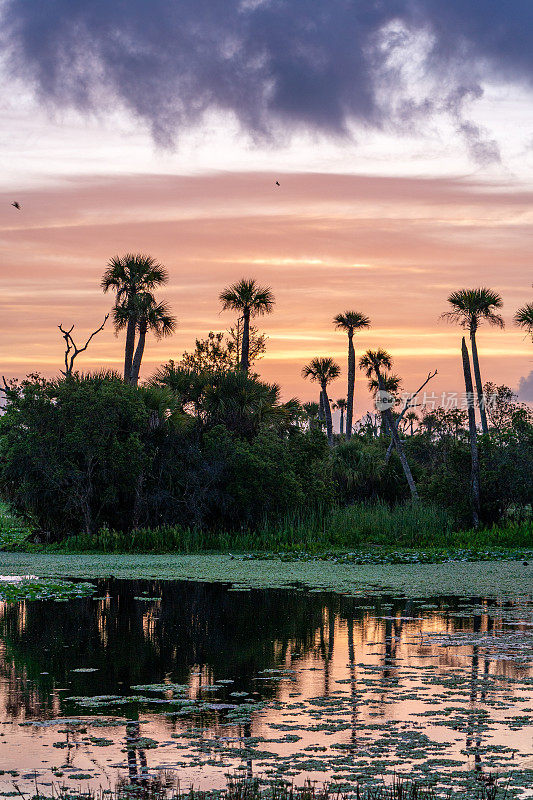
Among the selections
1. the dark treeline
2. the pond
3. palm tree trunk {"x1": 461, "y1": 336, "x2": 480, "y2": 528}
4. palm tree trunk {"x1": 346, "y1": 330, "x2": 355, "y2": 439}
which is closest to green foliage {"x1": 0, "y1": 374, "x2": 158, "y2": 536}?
the dark treeline

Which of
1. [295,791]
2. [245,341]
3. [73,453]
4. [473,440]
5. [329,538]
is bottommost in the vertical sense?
[295,791]

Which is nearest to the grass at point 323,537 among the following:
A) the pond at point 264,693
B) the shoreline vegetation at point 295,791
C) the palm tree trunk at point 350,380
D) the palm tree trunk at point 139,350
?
the pond at point 264,693

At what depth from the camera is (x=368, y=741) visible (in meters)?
9.11

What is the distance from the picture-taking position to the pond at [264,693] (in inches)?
329

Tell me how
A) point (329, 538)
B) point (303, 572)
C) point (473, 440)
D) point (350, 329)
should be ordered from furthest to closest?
point (350, 329), point (473, 440), point (329, 538), point (303, 572)

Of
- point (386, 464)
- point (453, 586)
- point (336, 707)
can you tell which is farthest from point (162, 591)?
point (386, 464)

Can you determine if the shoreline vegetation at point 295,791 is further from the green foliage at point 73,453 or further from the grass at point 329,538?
the green foliage at point 73,453

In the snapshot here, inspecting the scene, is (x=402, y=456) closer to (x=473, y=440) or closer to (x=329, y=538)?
(x=473, y=440)

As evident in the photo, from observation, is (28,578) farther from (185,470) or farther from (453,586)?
(185,470)

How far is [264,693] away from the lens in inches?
A: 443

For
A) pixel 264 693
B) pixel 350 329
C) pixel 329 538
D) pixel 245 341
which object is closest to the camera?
pixel 264 693

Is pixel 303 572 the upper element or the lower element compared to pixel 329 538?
lower

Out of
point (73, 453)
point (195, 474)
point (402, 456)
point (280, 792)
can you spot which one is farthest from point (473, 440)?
point (280, 792)

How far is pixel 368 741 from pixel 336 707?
4.47ft
